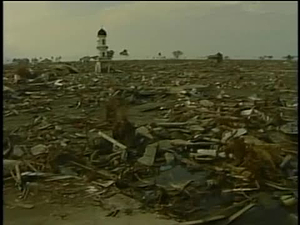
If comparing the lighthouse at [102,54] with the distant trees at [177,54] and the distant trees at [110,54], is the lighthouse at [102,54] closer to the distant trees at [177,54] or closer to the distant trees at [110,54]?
the distant trees at [110,54]

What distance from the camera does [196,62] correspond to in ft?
4.41

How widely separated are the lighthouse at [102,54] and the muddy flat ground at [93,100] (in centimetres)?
2

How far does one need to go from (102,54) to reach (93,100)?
0.14 metres

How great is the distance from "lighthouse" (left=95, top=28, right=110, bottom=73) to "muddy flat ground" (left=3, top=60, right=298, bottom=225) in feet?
0.06

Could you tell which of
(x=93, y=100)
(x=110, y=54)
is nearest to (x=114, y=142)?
(x=93, y=100)

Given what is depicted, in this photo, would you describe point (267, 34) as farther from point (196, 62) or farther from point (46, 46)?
point (46, 46)

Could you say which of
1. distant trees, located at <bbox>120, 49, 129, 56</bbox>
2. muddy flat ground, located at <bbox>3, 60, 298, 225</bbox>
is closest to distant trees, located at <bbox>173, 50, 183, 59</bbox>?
muddy flat ground, located at <bbox>3, 60, 298, 225</bbox>

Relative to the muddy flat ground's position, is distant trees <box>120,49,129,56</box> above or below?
above

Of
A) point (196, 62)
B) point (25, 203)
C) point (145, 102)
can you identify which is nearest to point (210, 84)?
point (196, 62)

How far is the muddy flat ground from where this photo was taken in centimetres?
131

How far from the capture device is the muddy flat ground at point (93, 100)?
131 centimetres

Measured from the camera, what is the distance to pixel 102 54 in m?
1.33

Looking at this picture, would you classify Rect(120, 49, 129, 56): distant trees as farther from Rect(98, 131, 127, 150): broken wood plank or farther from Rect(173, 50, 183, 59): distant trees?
Rect(98, 131, 127, 150): broken wood plank

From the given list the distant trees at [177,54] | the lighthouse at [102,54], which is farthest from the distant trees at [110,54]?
the distant trees at [177,54]
